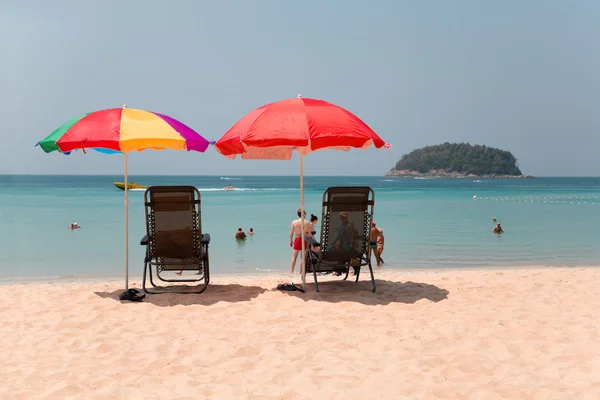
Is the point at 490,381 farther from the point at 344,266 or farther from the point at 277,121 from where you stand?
the point at 277,121

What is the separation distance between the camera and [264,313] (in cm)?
534

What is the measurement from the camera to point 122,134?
5789mm

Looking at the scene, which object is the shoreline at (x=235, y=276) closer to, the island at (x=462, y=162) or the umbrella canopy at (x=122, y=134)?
the umbrella canopy at (x=122, y=134)

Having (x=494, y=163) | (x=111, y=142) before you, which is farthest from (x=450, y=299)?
(x=494, y=163)

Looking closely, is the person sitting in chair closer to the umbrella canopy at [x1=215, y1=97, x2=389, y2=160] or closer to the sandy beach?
the sandy beach

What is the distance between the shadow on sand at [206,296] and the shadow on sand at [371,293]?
→ 1.74 feet

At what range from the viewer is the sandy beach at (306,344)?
11.3ft

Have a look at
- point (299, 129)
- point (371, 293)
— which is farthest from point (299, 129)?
point (371, 293)

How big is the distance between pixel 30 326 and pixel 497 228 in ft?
54.0

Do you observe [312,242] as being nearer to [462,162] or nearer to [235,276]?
[235,276]

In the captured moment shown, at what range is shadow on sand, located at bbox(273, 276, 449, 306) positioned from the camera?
600cm

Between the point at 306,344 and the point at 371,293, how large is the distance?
215 centimetres

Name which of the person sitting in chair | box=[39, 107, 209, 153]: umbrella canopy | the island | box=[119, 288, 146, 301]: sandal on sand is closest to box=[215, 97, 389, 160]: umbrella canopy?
box=[39, 107, 209, 153]: umbrella canopy

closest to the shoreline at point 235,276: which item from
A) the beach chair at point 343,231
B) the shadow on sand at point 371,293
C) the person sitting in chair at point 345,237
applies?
the shadow on sand at point 371,293
